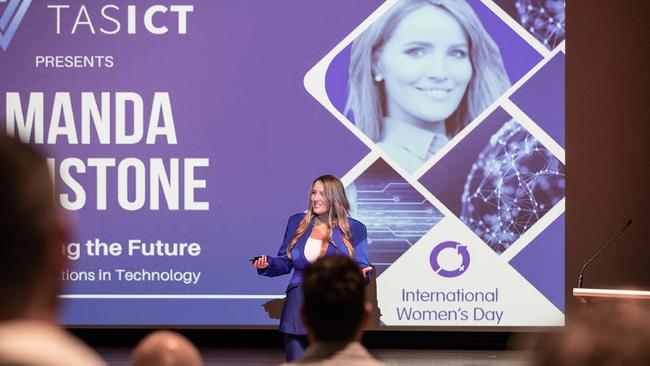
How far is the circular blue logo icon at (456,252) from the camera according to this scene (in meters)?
6.94

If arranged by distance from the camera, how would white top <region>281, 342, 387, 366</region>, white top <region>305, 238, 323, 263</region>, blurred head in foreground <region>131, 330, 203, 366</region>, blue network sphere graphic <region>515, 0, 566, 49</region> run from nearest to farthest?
1. blurred head in foreground <region>131, 330, 203, 366</region>
2. white top <region>281, 342, 387, 366</region>
3. white top <region>305, 238, 323, 263</region>
4. blue network sphere graphic <region>515, 0, 566, 49</region>

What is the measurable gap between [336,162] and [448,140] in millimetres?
854

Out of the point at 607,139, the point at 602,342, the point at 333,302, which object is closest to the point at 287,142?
the point at 607,139

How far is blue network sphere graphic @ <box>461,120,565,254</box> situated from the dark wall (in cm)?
28

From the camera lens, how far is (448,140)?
6.95m

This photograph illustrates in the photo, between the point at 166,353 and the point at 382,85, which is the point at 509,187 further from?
the point at 166,353

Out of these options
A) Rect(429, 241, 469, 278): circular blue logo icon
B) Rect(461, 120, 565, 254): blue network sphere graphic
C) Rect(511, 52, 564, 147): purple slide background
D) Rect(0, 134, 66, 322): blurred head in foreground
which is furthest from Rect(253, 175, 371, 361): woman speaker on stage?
Rect(0, 134, 66, 322): blurred head in foreground

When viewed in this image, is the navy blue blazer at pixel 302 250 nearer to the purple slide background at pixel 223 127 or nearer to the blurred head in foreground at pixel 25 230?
the purple slide background at pixel 223 127

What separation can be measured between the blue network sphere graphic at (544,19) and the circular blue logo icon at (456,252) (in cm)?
163

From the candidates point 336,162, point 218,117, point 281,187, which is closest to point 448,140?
point 336,162

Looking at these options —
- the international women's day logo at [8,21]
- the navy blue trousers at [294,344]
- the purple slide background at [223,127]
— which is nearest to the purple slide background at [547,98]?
the purple slide background at [223,127]

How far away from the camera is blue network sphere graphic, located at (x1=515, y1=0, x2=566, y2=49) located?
6855 millimetres

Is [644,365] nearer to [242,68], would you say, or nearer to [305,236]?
[305,236]

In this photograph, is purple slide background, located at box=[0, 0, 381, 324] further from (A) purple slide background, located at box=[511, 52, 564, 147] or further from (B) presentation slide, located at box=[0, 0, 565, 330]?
(A) purple slide background, located at box=[511, 52, 564, 147]
